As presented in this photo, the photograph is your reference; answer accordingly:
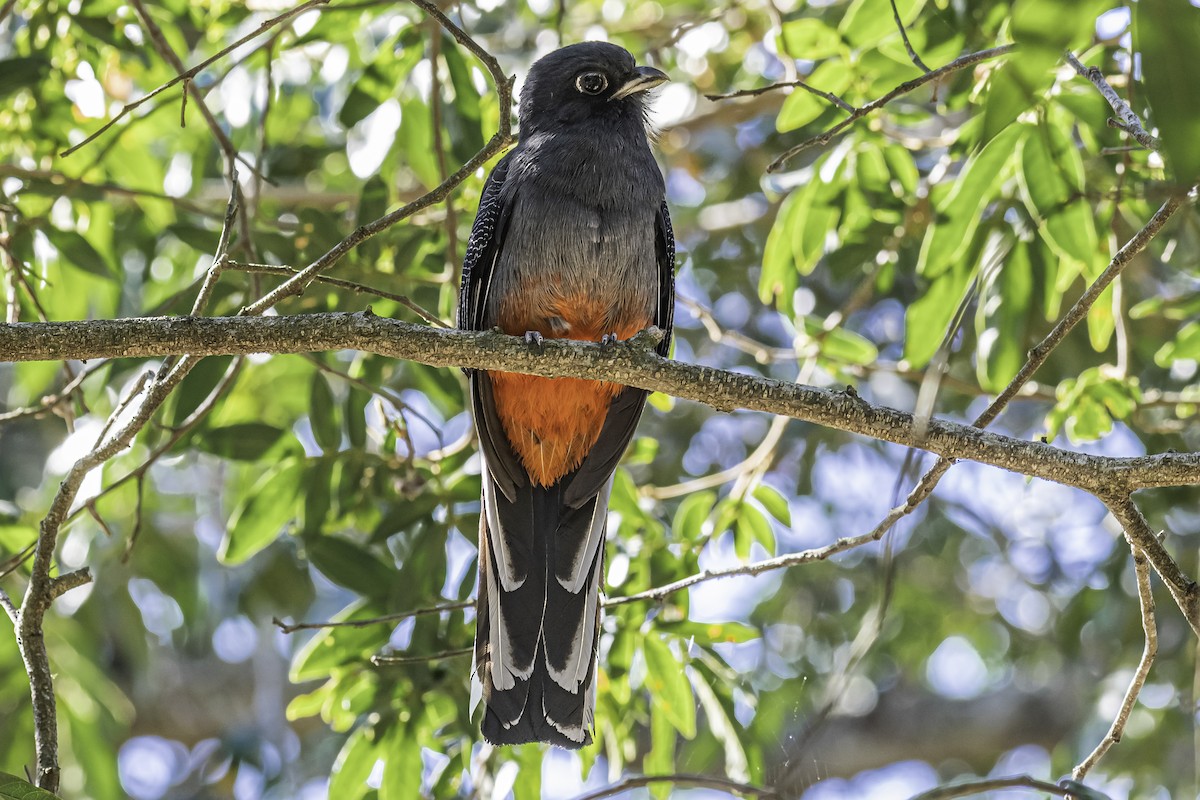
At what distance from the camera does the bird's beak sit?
180 inches

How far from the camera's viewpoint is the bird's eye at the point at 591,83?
4625mm

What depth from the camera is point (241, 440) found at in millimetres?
4230

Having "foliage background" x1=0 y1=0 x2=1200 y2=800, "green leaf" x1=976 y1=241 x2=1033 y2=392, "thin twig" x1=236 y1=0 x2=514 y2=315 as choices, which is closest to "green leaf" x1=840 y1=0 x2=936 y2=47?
"foliage background" x1=0 y1=0 x2=1200 y2=800

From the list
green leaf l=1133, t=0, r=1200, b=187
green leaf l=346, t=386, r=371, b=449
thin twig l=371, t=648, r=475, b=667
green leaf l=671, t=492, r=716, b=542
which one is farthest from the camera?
green leaf l=671, t=492, r=716, b=542

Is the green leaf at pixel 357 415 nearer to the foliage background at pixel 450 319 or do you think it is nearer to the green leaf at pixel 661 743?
the foliage background at pixel 450 319

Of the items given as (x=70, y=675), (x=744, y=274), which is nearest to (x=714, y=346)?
(x=744, y=274)

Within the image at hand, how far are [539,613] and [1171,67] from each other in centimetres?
291

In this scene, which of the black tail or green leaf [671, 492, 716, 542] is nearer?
the black tail

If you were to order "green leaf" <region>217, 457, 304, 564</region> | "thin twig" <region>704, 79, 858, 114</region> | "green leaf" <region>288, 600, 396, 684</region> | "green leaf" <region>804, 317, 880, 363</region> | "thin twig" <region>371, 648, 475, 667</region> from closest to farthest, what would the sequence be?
"thin twig" <region>704, 79, 858, 114</region> < "thin twig" <region>371, 648, 475, 667</region> < "green leaf" <region>288, 600, 396, 684</region> < "green leaf" <region>217, 457, 304, 564</region> < "green leaf" <region>804, 317, 880, 363</region>

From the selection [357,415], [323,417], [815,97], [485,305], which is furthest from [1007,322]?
[323,417]

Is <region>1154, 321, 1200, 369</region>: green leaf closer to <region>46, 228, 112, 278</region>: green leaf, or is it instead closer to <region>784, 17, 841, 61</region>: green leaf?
<region>784, 17, 841, 61</region>: green leaf

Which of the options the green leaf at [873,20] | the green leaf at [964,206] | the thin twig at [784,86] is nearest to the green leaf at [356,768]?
the thin twig at [784,86]

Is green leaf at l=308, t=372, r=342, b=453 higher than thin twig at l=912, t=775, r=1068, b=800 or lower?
higher

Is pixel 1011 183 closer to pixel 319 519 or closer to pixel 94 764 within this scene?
pixel 319 519
